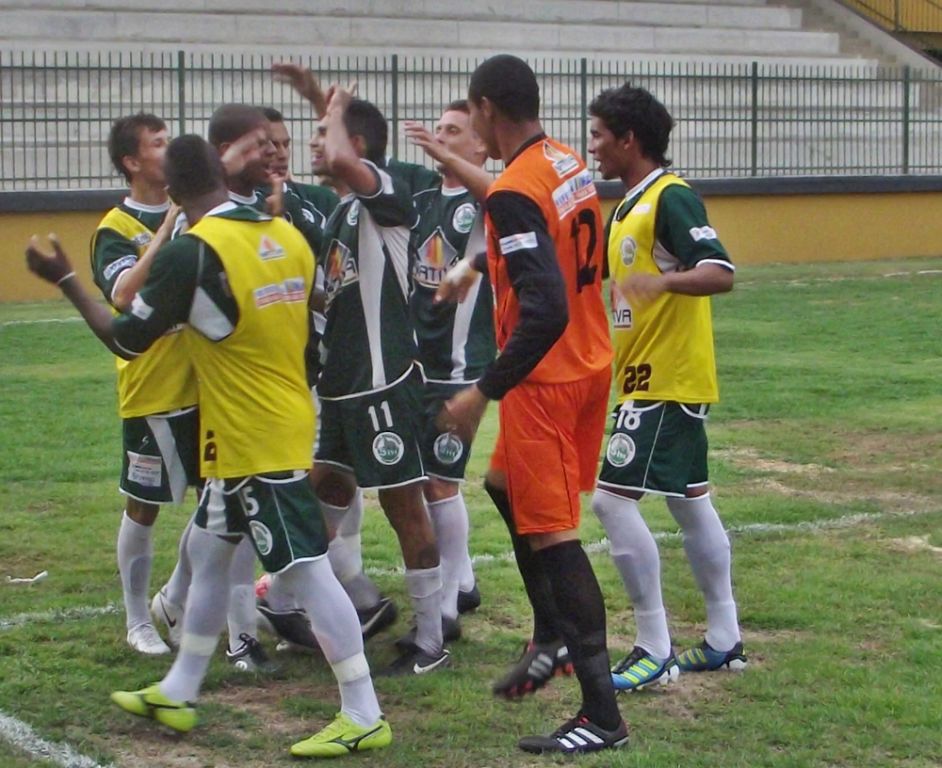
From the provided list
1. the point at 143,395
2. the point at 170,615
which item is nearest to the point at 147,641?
the point at 170,615

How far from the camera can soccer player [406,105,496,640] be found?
258 inches

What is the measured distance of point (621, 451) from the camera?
18.3 feet

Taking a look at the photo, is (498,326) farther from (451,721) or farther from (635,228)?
(451,721)

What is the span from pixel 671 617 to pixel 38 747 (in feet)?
8.86

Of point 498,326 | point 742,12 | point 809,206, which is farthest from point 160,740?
point 742,12

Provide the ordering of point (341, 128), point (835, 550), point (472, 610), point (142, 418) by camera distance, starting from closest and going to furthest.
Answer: point (341, 128)
point (142, 418)
point (472, 610)
point (835, 550)

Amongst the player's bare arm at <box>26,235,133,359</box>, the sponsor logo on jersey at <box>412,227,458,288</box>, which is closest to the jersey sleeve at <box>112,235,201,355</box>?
the player's bare arm at <box>26,235,133,359</box>

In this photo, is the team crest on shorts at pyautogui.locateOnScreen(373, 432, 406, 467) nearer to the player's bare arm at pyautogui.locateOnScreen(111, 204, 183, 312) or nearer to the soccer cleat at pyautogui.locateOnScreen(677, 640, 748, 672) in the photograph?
the player's bare arm at pyautogui.locateOnScreen(111, 204, 183, 312)

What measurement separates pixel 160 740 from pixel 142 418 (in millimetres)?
1337

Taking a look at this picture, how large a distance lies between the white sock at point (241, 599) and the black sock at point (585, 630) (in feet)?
4.80

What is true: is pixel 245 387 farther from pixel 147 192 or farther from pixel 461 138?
pixel 461 138

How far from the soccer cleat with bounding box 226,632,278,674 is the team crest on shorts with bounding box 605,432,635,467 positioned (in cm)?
152

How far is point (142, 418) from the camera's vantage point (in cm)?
593

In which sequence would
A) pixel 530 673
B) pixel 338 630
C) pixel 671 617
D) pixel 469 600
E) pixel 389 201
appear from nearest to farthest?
pixel 338 630, pixel 530 673, pixel 389 201, pixel 671 617, pixel 469 600
